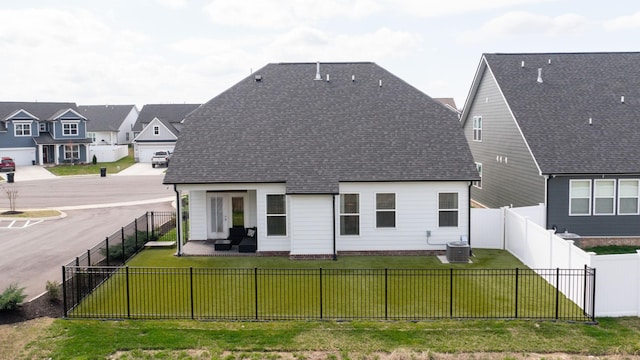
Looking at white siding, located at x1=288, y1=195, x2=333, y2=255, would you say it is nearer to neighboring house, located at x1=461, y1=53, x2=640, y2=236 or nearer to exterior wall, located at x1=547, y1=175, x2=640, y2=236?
neighboring house, located at x1=461, y1=53, x2=640, y2=236

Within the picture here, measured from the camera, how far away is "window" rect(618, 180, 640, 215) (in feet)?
79.8

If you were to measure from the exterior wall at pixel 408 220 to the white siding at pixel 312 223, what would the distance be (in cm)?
71

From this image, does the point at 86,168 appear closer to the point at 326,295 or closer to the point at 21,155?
the point at 21,155

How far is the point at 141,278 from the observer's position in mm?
19438

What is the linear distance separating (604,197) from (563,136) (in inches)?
120

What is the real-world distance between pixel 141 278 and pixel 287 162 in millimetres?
7176

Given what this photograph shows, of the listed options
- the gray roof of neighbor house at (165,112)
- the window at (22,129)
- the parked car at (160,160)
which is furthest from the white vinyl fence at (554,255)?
the gray roof of neighbor house at (165,112)

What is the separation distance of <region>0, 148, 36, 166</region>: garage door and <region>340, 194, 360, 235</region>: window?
5384 centimetres

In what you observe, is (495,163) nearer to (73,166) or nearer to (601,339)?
(601,339)

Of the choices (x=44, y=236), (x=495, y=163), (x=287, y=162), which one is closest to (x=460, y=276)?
(x=287, y=162)

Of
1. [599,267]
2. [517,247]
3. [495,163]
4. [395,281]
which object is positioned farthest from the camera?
[495,163]

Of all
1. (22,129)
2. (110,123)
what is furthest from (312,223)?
(110,123)

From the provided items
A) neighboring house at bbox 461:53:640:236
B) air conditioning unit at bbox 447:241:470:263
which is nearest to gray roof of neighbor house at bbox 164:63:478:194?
air conditioning unit at bbox 447:241:470:263

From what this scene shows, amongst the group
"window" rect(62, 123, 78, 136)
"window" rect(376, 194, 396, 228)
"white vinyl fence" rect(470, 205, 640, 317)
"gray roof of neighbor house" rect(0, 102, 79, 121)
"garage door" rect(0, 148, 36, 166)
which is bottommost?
"white vinyl fence" rect(470, 205, 640, 317)
